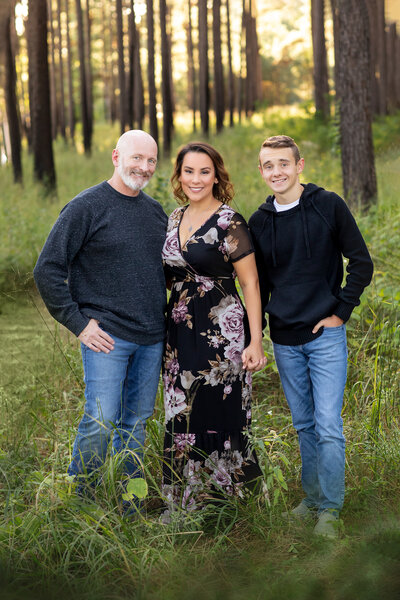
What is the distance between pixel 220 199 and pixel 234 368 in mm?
925

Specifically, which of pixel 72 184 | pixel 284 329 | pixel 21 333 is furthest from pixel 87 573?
pixel 72 184

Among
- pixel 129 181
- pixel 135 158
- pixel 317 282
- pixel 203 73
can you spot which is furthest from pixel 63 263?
pixel 203 73

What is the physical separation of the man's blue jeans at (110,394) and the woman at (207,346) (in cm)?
13

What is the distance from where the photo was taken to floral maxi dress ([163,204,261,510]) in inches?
136

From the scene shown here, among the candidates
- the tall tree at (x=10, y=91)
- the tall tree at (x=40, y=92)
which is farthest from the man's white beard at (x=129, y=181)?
the tall tree at (x=10, y=91)

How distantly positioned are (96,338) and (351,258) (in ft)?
4.47

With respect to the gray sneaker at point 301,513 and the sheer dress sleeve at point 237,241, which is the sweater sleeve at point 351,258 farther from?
the gray sneaker at point 301,513

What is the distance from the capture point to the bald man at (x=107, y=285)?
3.39 metres

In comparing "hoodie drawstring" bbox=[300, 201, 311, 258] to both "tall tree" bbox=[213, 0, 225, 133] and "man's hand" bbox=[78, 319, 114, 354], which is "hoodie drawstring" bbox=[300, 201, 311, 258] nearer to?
"man's hand" bbox=[78, 319, 114, 354]

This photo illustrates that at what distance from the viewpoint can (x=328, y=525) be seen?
3232 millimetres

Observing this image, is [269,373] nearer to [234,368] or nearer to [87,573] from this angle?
[234,368]

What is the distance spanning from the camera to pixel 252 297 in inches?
135

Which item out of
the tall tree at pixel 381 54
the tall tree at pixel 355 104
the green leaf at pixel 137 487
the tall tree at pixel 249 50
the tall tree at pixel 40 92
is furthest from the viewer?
the tall tree at pixel 249 50

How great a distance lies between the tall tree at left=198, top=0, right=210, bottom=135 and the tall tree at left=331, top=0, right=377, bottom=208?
1786 centimetres
